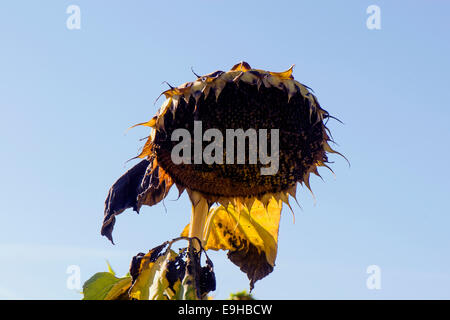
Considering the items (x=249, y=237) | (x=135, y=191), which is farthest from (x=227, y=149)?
(x=249, y=237)

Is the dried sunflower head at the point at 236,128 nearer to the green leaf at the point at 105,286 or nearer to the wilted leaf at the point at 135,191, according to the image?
the wilted leaf at the point at 135,191

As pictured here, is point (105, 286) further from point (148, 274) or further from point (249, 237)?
point (249, 237)

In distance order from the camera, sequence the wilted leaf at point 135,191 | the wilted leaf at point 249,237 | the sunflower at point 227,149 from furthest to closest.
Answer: the wilted leaf at point 249,237, the wilted leaf at point 135,191, the sunflower at point 227,149

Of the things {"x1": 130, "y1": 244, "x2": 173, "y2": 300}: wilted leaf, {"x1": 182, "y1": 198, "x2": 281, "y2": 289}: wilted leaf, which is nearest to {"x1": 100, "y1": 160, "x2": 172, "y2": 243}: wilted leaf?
{"x1": 130, "y1": 244, "x2": 173, "y2": 300}: wilted leaf

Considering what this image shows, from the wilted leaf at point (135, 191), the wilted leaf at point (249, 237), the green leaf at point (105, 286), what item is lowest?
the green leaf at point (105, 286)

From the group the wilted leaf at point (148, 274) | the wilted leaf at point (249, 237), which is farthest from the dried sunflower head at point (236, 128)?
the wilted leaf at point (249, 237)

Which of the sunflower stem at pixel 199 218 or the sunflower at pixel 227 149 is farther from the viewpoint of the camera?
the sunflower stem at pixel 199 218
